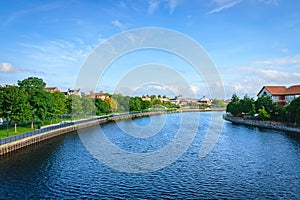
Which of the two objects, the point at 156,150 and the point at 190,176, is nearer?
the point at 190,176

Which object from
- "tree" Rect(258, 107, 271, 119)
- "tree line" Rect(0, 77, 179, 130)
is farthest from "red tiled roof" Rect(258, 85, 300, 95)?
"tree line" Rect(0, 77, 179, 130)

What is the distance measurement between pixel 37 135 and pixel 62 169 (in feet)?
64.5

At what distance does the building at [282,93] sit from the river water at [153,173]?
42592mm

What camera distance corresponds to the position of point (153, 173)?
1147 inches

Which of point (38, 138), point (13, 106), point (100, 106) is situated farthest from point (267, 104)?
point (13, 106)

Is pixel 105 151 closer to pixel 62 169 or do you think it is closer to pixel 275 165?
pixel 62 169

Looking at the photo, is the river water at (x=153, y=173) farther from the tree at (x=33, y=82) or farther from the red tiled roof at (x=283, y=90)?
the red tiled roof at (x=283, y=90)

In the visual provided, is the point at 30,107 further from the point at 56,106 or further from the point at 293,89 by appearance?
the point at 293,89

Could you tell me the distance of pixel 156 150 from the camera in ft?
137

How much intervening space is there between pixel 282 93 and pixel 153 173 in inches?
2815

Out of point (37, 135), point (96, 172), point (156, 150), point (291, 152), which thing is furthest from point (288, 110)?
point (37, 135)

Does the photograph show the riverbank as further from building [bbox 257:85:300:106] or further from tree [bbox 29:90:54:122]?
tree [bbox 29:90:54:122]

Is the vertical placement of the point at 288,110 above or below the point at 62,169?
above

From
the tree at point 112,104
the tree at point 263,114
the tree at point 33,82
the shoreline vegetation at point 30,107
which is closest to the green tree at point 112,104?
the tree at point 112,104
